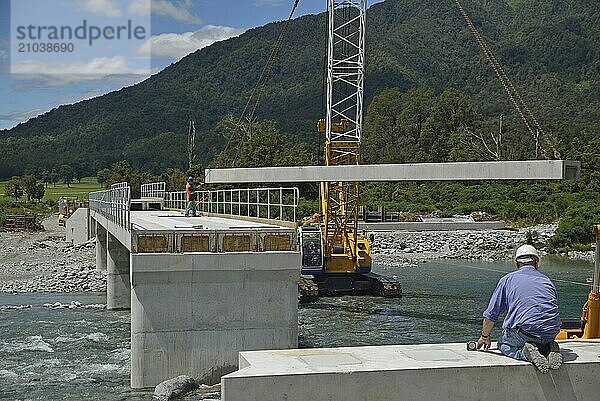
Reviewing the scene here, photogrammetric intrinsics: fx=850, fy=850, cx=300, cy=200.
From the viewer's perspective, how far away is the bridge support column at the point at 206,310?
1608 cm

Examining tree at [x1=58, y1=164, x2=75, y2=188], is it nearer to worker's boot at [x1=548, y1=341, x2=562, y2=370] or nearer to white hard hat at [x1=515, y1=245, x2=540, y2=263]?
white hard hat at [x1=515, y1=245, x2=540, y2=263]

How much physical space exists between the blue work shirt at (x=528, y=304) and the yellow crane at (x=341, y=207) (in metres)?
22.8

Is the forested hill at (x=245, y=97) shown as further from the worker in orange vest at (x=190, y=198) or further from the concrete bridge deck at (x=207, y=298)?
the concrete bridge deck at (x=207, y=298)

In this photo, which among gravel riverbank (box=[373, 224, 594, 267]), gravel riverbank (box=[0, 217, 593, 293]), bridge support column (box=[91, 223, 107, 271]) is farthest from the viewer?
gravel riverbank (box=[373, 224, 594, 267])

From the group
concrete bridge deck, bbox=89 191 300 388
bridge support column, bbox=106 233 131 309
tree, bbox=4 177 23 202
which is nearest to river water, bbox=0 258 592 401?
bridge support column, bbox=106 233 131 309

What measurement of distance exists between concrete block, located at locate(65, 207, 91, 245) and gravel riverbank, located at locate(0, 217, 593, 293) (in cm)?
76

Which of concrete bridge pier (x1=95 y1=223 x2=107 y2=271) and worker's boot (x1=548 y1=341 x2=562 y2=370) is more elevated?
worker's boot (x1=548 y1=341 x2=562 y2=370)

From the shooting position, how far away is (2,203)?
96938mm

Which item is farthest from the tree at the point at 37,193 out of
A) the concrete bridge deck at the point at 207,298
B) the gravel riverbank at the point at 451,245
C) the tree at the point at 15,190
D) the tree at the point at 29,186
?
the concrete bridge deck at the point at 207,298

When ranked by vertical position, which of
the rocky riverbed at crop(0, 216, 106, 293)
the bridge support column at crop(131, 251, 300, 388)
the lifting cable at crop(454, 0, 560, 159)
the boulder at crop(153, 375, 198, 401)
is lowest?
the rocky riverbed at crop(0, 216, 106, 293)

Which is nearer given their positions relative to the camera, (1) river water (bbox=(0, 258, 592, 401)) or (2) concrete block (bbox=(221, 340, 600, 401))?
(2) concrete block (bbox=(221, 340, 600, 401))

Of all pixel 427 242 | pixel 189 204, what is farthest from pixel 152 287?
pixel 427 242

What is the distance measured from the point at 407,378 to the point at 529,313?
1414mm

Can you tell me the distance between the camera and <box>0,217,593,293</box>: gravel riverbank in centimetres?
3909
